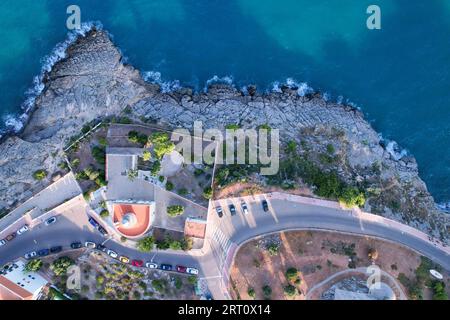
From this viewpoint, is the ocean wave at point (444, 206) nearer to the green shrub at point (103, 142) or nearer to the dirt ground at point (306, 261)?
the dirt ground at point (306, 261)

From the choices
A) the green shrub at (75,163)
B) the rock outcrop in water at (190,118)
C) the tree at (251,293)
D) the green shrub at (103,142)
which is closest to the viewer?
the tree at (251,293)

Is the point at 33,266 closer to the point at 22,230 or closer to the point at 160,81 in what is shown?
the point at 22,230

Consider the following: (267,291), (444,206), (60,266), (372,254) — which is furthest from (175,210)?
(444,206)

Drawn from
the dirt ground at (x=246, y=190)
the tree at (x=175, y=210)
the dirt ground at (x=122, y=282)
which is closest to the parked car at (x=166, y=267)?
the dirt ground at (x=122, y=282)

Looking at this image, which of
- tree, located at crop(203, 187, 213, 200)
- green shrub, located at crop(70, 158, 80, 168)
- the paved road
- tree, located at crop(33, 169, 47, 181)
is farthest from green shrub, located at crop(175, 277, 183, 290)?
tree, located at crop(33, 169, 47, 181)
